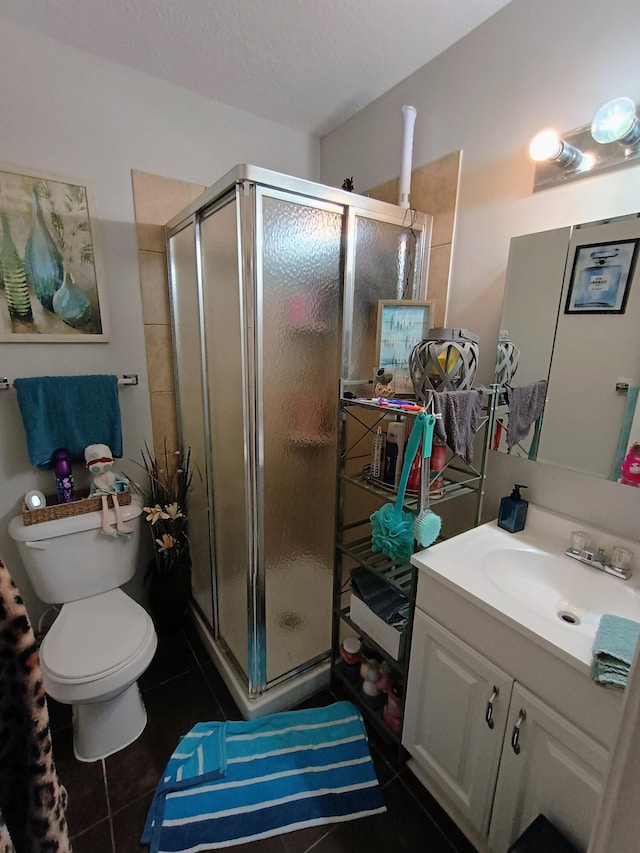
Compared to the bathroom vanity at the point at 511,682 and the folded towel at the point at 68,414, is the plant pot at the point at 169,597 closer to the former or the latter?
the folded towel at the point at 68,414

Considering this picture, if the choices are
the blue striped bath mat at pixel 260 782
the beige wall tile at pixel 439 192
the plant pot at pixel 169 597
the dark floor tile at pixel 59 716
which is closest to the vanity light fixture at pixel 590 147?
the beige wall tile at pixel 439 192

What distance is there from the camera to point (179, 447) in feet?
6.25

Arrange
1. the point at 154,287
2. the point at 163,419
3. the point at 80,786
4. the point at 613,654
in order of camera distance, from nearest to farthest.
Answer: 1. the point at 613,654
2. the point at 80,786
3. the point at 154,287
4. the point at 163,419

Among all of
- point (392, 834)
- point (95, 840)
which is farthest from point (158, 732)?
point (392, 834)

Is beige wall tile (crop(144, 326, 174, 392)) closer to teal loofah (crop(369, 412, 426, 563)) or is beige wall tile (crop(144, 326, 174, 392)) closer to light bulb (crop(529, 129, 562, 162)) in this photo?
teal loofah (crop(369, 412, 426, 563))

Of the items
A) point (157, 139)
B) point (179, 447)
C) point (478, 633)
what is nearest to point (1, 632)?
point (478, 633)

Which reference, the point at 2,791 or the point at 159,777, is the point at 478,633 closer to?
the point at 2,791

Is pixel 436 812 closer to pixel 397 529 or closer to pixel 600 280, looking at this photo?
pixel 397 529

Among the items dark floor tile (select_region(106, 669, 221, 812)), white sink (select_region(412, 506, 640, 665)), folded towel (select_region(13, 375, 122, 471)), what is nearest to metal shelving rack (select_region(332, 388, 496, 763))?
white sink (select_region(412, 506, 640, 665))

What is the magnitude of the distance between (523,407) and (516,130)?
0.88 m

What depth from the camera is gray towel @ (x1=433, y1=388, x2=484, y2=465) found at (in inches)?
42.7

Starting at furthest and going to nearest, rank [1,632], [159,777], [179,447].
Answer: [179,447] → [159,777] → [1,632]

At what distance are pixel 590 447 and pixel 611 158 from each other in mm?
794

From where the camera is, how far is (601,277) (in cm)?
Answer: 109
